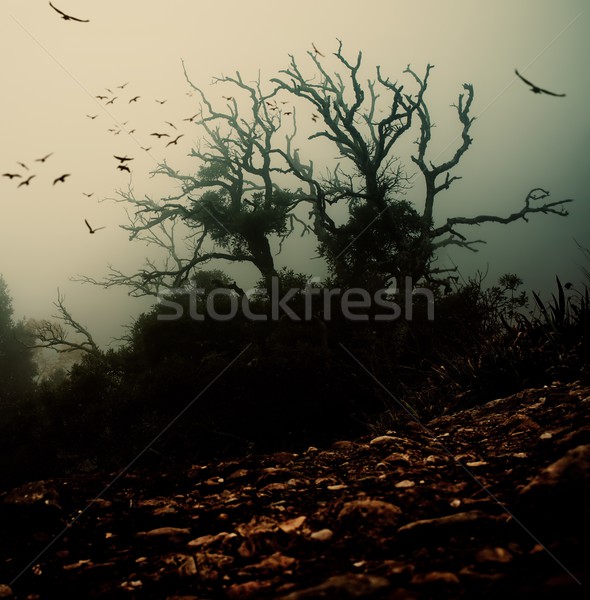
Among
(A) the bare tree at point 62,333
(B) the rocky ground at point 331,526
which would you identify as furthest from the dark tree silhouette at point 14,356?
(B) the rocky ground at point 331,526

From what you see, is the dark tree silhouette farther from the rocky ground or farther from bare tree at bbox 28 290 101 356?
the rocky ground

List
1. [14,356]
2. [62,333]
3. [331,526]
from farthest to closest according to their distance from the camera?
1. [14,356]
2. [62,333]
3. [331,526]

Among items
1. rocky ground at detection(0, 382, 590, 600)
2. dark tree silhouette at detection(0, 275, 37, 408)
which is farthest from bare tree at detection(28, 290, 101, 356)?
A: rocky ground at detection(0, 382, 590, 600)

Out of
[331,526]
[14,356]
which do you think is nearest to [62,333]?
[14,356]

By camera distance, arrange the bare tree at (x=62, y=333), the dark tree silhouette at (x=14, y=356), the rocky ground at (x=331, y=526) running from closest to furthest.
→ the rocky ground at (x=331, y=526) → the bare tree at (x=62, y=333) → the dark tree silhouette at (x=14, y=356)

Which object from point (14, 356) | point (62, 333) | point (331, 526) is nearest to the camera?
point (331, 526)

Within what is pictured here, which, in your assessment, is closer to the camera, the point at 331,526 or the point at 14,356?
the point at 331,526

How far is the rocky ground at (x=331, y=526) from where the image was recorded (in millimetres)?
1112

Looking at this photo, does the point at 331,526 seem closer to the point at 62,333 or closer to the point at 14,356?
the point at 62,333

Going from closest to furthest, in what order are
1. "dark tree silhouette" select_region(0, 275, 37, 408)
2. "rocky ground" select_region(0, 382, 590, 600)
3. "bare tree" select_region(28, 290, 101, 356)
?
"rocky ground" select_region(0, 382, 590, 600), "bare tree" select_region(28, 290, 101, 356), "dark tree silhouette" select_region(0, 275, 37, 408)

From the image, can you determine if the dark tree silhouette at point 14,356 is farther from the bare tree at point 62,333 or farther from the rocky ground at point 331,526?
the rocky ground at point 331,526

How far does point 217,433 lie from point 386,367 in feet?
14.2

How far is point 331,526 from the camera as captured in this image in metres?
1.63

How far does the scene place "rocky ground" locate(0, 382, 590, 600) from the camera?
1112 millimetres
